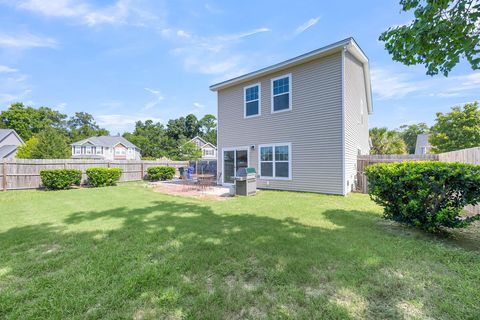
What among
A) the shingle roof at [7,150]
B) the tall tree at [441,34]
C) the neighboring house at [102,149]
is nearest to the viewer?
the tall tree at [441,34]

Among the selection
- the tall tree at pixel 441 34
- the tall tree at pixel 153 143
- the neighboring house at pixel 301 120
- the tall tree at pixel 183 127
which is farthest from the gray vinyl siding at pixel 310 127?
the tall tree at pixel 183 127

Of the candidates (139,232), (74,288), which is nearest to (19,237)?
(139,232)

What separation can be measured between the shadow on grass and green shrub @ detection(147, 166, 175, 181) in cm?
1036

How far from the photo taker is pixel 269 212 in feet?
18.5

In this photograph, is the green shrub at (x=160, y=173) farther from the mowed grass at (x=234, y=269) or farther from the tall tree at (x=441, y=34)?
the tall tree at (x=441, y=34)

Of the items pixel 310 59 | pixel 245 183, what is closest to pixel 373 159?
pixel 310 59

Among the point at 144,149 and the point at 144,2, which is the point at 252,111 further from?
the point at 144,149

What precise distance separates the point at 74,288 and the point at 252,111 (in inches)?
370

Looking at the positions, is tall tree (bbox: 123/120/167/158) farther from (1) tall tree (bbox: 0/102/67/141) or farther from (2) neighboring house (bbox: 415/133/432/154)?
(2) neighboring house (bbox: 415/133/432/154)

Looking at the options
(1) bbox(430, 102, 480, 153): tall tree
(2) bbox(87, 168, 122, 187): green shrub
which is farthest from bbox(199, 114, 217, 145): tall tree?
(1) bbox(430, 102, 480, 153): tall tree

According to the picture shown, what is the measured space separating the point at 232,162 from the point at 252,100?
138 inches

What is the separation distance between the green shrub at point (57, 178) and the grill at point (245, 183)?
932cm

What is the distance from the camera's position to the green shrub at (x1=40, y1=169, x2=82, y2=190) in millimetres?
10336

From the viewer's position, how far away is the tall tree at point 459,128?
17.4 meters
